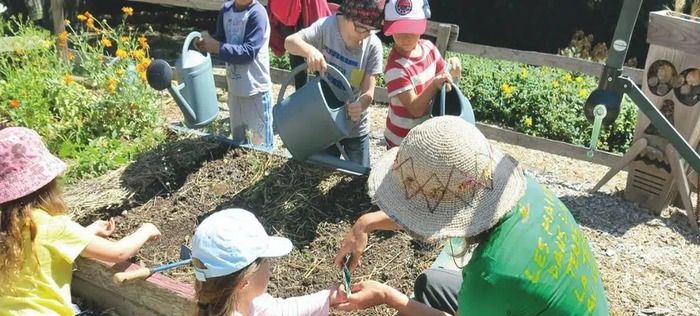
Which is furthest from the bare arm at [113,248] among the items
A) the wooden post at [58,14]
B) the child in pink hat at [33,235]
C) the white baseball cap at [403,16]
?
the wooden post at [58,14]

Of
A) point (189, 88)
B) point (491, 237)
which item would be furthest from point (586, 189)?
point (491, 237)

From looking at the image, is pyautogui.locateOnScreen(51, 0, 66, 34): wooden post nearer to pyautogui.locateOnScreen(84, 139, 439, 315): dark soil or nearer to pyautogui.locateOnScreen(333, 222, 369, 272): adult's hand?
pyautogui.locateOnScreen(84, 139, 439, 315): dark soil

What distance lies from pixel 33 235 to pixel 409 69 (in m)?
1.62

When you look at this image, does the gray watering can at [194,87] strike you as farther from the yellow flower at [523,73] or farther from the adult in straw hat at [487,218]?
the yellow flower at [523,73]

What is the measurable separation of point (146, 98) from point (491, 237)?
282cm

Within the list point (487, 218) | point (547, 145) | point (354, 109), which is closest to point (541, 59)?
point (547, 145)

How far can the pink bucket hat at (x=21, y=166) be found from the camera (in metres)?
1.99

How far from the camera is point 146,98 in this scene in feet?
12.6

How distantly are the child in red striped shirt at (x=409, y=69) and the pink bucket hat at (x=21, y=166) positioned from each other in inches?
56.2

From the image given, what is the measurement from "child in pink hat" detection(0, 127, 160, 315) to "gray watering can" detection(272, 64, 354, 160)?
3.02ft

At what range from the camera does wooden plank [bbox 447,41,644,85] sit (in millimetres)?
5793

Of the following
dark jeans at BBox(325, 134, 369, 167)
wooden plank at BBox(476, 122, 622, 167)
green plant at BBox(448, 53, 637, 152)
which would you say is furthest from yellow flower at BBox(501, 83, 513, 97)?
dark jeans at BBox(325, 134, 369, 167)

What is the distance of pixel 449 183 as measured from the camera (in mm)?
1480

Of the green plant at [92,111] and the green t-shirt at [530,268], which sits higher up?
the green t-shirt at [530,268]
